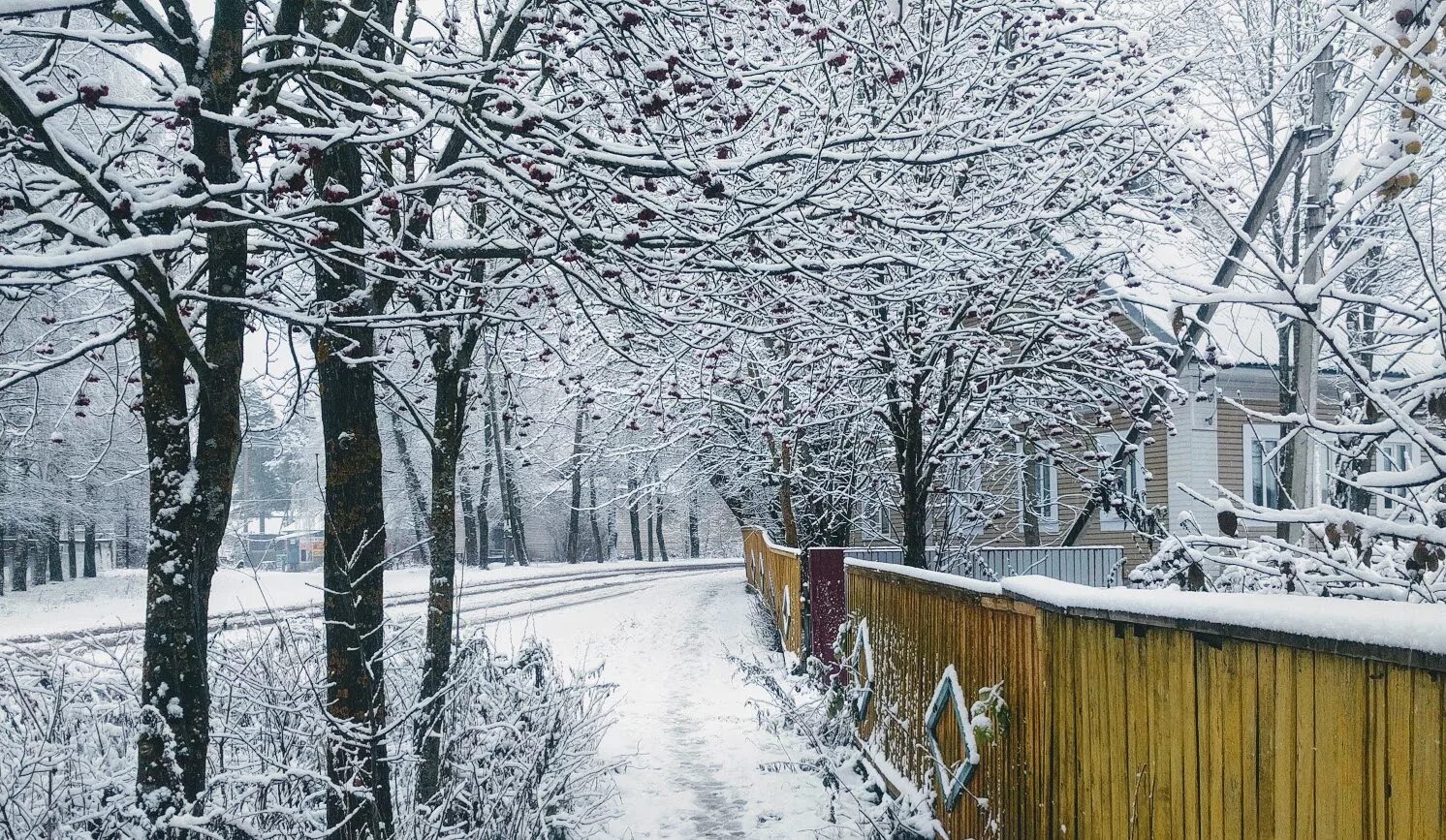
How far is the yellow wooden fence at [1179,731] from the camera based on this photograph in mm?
2502

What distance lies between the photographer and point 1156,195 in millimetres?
11906

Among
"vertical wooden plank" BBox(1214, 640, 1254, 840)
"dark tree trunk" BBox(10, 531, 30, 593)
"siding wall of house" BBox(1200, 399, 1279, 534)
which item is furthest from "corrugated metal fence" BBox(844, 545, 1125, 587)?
"dark tree trunk" BBox(10, 531, 30, 593)

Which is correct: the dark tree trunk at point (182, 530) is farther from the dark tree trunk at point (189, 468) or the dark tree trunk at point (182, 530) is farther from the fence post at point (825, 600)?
the fence post at point (825, 600)

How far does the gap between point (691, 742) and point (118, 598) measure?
27.0m

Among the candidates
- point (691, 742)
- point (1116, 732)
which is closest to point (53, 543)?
point (691, 742)

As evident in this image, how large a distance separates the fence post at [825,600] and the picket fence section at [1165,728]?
4685 millimetres

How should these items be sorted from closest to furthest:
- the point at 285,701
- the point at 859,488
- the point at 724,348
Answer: the point at 285,701 → the point at 724,348 → the point at 859,488

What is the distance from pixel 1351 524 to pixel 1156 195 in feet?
28.3

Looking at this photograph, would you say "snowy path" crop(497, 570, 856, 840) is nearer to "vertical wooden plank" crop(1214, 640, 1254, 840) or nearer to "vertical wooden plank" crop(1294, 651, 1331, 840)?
"vertical wooden plank" crop(1214, 640, 1254, 840)

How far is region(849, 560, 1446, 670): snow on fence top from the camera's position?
7.80 ft

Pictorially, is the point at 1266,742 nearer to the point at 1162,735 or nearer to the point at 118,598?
the point at 1162,735

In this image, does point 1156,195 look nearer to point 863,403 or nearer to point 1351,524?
point 863,403

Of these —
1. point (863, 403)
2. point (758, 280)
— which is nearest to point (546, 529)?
point (863, 403)

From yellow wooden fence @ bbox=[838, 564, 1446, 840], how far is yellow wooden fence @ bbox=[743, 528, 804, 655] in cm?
753
